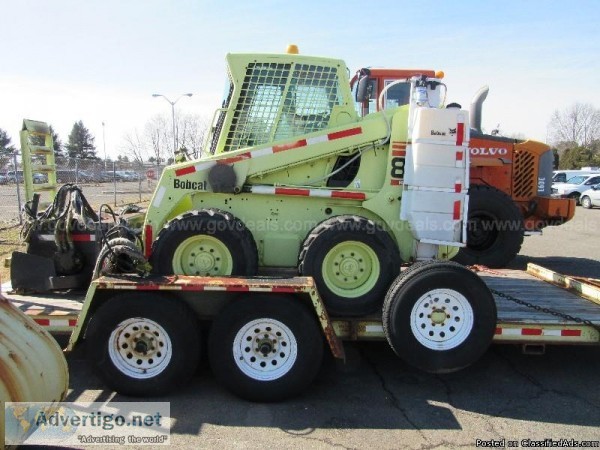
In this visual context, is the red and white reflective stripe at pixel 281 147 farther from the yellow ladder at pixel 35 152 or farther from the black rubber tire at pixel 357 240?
the yellow ladder at pixel 35 152

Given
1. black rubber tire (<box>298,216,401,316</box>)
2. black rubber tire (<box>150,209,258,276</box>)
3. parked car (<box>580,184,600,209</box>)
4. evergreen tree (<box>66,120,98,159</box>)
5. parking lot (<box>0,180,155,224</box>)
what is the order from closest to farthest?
black rubber tire (<box>298,216,401,316</box>) < black rubber tire (<box>150,209,258,276</box>) < parking lot (<box>0,180,155,224</box>) < parked car (<box>580,184,600,209</box>) < evergreen tree (<box>66,120,98,159</box>)

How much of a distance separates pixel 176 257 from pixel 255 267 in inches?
30.9

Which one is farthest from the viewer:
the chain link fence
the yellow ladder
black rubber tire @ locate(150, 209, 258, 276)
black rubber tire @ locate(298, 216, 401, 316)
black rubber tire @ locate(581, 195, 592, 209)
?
black rubber tire @ locate(581, 195, 592, 209)

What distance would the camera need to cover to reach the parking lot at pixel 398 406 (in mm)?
3611

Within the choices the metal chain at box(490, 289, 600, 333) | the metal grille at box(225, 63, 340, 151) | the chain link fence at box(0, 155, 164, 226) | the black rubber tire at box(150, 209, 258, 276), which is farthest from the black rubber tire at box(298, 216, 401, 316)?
the chain link fence at box(0, 155, 164, 226)

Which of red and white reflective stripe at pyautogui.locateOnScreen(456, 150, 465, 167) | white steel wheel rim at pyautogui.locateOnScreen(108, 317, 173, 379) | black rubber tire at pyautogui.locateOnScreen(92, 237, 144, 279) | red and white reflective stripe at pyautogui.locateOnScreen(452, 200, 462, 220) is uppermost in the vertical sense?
red and white reflective stripe at pyautogui.locateOnScreen(456, 150, 465, 167)

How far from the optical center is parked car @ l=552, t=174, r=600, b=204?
24.7 meters

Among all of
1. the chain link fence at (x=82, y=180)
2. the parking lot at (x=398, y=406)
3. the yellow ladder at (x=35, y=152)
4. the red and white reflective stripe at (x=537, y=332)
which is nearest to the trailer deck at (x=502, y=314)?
the red and white reflective stripe at (x=537, y=332)

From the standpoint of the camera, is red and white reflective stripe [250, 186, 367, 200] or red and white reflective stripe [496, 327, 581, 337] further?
red and white reflective stripe [250, 186, 367, 200]

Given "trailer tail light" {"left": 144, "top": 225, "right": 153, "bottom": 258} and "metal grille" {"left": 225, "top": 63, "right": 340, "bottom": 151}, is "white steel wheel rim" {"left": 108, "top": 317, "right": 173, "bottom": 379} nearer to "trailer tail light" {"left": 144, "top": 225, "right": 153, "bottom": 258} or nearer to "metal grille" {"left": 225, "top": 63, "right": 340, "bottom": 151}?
"trailer tail light" {"left": 144, "top": 225, "right": 153, "bottom": 258}

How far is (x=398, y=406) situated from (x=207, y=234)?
232cm

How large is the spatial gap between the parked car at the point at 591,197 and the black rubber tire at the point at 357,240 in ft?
75.0

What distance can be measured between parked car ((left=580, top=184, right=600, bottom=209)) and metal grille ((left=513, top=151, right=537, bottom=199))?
17.2 meters

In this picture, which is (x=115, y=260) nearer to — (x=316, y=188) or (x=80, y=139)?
(x=316, y=188)
